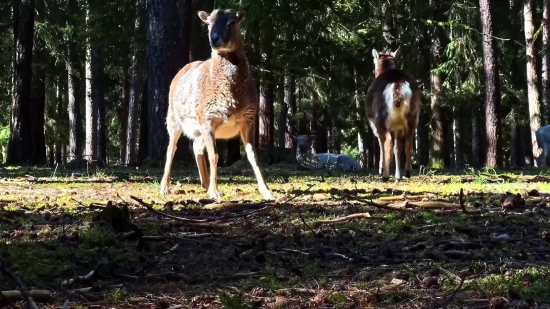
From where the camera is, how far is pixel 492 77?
17.5m

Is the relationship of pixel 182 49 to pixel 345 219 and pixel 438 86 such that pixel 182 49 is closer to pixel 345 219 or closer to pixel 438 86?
pixel 345 219

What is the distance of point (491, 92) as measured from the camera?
1756 cm

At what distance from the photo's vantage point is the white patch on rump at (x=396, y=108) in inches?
445

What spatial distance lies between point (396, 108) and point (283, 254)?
6959 millimetres

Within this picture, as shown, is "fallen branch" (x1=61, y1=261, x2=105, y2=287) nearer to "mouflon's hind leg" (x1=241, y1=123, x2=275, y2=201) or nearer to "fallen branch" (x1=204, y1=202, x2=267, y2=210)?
"fallen branch" (x1=204, y1=202, x2=267, y2=210)

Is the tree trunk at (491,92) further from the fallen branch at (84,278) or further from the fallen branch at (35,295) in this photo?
the fallen branch at (35,295)

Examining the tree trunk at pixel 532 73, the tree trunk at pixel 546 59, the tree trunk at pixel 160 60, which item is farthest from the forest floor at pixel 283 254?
the tree trunk at pixel 532 73

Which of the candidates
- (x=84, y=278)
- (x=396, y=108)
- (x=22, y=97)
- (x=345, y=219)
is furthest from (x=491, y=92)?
(x=84, y=278)

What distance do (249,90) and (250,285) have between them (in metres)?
4.76

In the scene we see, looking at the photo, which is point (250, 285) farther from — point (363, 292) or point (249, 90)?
point (249, 90)

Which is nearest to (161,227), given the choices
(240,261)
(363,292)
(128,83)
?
(240,261)

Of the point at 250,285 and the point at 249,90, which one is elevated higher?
the point at 249,90

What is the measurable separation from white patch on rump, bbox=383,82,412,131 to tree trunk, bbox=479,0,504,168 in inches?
259

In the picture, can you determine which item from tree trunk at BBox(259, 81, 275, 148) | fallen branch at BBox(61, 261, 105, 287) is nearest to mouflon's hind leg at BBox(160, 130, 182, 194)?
fallen branch at BBox(61, 261, 105, 287)
